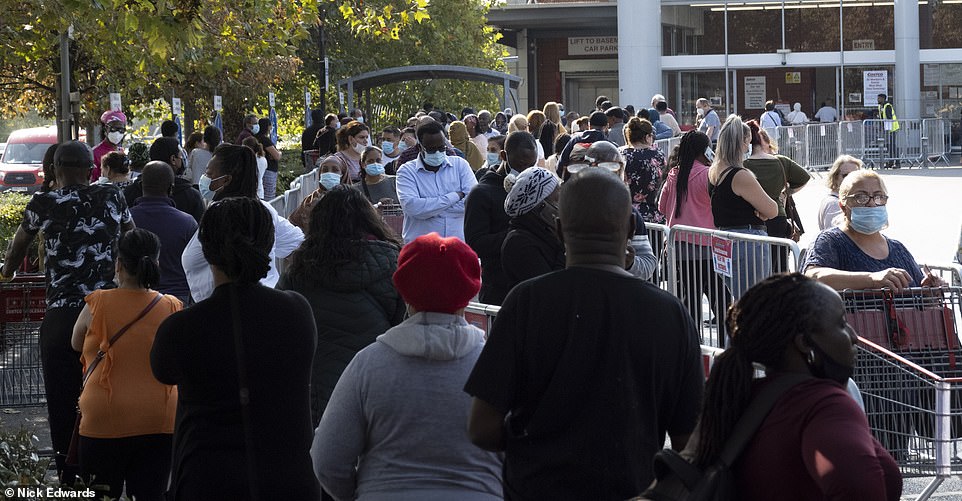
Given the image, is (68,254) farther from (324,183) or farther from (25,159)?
(25,159)

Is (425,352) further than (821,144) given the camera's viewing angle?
No

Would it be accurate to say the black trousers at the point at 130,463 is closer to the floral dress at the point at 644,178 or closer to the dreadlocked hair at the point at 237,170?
the dreadlocked hair at the point at 237,170

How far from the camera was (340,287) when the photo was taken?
5.22 metres

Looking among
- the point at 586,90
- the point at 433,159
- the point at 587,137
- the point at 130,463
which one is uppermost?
the point at 586,90

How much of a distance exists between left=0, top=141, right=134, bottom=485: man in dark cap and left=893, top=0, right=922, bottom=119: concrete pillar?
3871 centimetres

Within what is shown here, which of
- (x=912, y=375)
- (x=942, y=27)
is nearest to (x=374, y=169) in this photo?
(x=912, y=375)

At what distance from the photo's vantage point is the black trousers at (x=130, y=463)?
5492mm

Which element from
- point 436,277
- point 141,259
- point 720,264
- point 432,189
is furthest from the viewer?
point 432,189

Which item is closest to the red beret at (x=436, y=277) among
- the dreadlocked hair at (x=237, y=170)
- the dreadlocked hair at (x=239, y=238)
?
the dreadlocked hair at (x=239, y=238)

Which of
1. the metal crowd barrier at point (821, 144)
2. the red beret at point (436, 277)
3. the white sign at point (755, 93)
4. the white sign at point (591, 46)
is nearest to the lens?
the red beret at point (436, 277)

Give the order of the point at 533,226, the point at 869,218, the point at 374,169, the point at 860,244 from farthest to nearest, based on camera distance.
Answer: the point at 374,169 → the point at 860,244 → the point at 869,218 → the point at 533,226

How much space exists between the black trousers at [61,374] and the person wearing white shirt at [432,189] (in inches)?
129

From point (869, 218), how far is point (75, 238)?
398 cm

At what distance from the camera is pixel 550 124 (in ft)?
49.8
